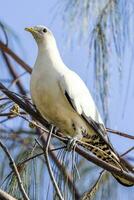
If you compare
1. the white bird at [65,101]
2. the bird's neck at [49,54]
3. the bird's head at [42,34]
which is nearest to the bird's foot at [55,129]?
the white bird at [65,101]

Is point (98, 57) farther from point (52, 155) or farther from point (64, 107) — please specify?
point (52, 155)

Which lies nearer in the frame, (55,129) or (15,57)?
(55,129)

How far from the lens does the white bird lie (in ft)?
5.97

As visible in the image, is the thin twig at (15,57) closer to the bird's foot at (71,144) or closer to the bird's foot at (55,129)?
the bird's foot at (55,129)

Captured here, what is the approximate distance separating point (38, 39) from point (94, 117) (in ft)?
1.17

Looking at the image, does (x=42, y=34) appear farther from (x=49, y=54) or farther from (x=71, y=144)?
(x=71, y=144)

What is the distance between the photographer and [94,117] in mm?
1935

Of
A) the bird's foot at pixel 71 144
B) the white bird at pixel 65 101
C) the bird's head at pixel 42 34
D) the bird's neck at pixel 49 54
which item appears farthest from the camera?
the bird's head at pixel 42 34

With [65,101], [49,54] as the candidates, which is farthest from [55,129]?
[49,54]

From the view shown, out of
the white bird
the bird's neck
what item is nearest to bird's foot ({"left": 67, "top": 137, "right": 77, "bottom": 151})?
the white bird

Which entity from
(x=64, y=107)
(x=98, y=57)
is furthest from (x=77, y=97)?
(x=98, y=57)

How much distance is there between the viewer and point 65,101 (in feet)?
6.09

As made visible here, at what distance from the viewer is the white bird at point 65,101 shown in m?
1.82

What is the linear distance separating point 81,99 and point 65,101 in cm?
7
